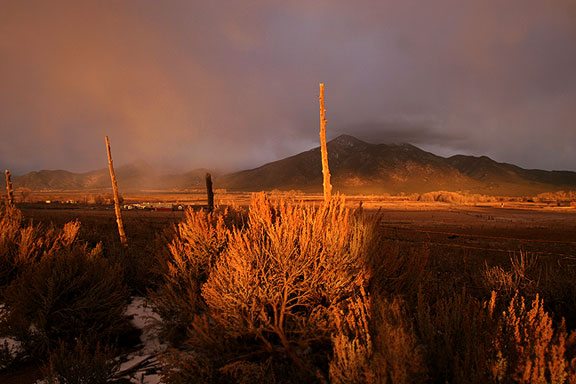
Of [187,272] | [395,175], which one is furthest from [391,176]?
[187,272]

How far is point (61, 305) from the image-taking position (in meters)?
4.41

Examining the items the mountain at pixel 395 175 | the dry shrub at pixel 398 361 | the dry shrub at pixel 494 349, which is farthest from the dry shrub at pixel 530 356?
the mountain at pixel 395 175

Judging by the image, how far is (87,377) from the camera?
2.93 metres

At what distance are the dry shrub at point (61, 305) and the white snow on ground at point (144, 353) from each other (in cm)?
43

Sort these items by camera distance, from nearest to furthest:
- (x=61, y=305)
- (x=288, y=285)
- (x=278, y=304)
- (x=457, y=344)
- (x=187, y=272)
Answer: (x=457, y=344) → (x=288, y=285) → (x=278, y=304) → (x=61, y=305) → (x=187, y=272)

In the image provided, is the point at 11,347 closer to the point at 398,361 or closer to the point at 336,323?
the point at 336,323

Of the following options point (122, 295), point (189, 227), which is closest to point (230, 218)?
point (189, 227)

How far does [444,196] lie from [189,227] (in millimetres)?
73958

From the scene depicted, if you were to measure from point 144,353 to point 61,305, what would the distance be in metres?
1.60

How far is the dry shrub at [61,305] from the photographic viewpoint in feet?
13.3

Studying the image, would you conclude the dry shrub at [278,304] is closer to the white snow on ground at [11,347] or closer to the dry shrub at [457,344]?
the dry shrub at [457,344]

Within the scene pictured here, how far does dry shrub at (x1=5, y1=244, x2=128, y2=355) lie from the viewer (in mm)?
4066

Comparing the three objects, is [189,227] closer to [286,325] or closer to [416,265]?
[286,325]

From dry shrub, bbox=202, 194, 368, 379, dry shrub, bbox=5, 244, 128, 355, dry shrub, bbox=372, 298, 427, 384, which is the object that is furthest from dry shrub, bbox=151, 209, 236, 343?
dry shrub, bbox=372, 298, 427, 384
